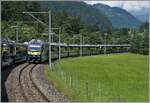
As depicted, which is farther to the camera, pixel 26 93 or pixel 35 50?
pixel 35 50

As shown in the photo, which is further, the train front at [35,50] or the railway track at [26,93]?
the train front at [35,50]

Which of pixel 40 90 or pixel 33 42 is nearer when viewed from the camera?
pixel 40 90

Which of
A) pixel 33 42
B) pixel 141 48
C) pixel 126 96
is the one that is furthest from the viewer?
pixel 141 48

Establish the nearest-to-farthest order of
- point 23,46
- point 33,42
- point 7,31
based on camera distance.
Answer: point 33,42 → point 23,46 → point 7,31

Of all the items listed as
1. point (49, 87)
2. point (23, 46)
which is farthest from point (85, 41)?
point (49, 87)

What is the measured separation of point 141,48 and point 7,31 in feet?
247

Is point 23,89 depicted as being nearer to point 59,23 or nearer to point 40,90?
point 40,90

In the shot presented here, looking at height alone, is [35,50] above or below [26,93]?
below

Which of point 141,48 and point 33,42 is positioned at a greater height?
point 33,42

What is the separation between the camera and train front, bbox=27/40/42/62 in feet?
222

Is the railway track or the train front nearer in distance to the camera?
the railway track

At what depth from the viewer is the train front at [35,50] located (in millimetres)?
67562

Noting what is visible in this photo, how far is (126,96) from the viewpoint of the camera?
32156mm

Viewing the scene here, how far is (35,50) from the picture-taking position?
6806 cm
